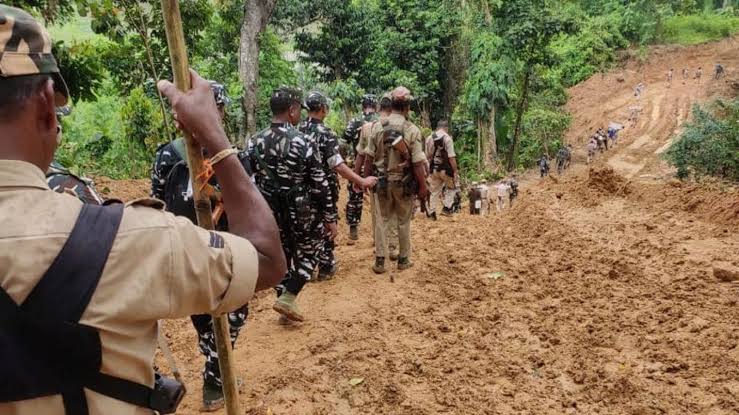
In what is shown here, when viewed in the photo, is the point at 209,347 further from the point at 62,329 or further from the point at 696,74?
the point at 696,74

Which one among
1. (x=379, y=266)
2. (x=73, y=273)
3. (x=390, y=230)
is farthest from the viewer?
(x=390, y=230)

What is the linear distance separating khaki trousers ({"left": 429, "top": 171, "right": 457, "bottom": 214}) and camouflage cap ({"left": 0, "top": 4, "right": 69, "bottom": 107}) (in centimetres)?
929

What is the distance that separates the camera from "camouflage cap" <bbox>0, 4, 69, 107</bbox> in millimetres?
1139

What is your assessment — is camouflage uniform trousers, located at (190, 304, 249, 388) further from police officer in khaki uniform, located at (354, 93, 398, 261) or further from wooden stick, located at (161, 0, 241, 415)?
police officer in khaki uniform, located at (354, 93, 398, 261)

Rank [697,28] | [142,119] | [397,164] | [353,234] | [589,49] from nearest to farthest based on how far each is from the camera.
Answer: [397,164] → [353,234] → [142,119] → [589,49] → [697,28]

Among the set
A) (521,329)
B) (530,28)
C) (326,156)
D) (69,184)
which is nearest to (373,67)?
(530,28)

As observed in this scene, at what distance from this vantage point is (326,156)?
18.8ft

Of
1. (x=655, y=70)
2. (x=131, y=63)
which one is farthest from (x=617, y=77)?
(x=131, y=63)

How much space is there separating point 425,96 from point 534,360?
57.7 feet

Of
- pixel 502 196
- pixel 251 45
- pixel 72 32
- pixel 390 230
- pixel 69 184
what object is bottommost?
pixel 502 196

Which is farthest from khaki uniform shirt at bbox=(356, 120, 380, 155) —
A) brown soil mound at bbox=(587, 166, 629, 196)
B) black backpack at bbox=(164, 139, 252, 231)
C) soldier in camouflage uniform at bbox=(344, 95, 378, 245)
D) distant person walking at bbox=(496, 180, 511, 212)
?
distant person walking at bbox=(496, 180, 511, 212)

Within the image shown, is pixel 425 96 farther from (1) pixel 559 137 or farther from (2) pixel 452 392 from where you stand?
(2) pixel 452 392

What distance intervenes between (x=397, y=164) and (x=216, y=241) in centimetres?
509

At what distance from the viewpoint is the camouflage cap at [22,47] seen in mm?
1139
